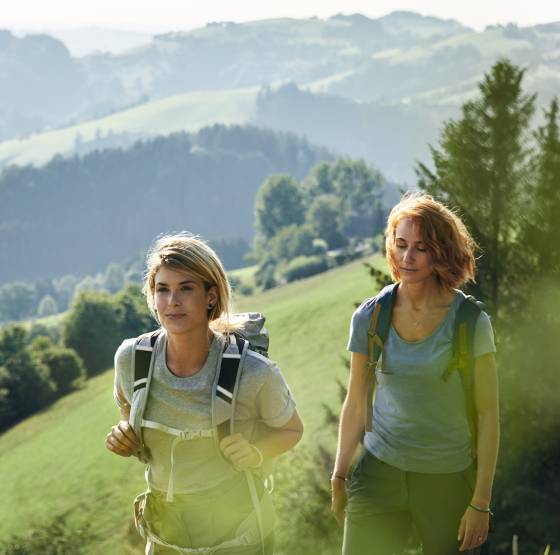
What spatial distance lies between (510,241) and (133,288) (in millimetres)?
61988

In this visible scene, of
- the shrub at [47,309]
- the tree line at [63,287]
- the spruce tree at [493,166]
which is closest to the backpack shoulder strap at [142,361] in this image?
the spruce tree at [493,166]

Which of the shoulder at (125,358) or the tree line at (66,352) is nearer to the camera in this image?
the shoulder at (125,358)

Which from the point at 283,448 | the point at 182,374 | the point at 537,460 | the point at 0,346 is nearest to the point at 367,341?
the point at 283,448

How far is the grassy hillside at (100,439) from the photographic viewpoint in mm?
23469

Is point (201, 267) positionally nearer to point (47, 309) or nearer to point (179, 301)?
point (179, 301)

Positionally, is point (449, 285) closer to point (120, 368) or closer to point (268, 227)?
point (120, 368)

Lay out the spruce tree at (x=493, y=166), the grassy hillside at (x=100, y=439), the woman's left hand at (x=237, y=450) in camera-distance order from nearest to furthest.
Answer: the woman's left hand at (x=237, y=450), the spruce tree at (x=493, y=166), the grassy hillside at (x=100, y=439)

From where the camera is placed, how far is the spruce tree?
1011 centimetres

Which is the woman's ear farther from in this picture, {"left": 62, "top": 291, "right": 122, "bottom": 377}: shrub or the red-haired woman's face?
{"left": 62, "top": 291, "right": 122, "bottom": 377}: shrub

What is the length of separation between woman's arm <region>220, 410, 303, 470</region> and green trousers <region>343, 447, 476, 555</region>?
Result: 26.5 inches

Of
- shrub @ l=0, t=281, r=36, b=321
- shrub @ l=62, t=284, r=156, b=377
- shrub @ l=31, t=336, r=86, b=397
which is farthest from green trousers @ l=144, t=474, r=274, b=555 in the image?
shrub @ l=0, t=281, r=36, b=321

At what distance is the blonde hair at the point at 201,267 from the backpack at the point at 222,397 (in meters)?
Result: 0.11

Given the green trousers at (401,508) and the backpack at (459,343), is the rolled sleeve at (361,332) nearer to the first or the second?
the backpack at (459,343)

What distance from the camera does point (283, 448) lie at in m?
2.74
